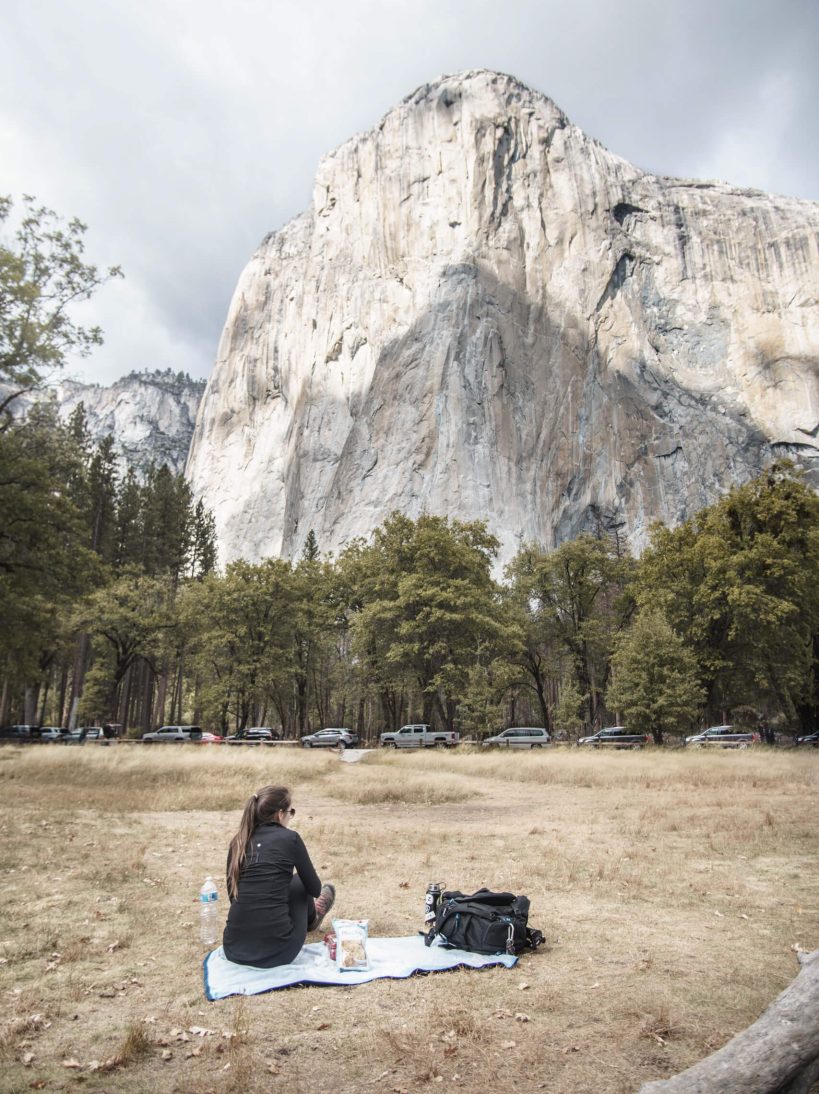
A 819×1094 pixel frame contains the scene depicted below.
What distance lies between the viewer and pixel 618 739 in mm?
40000

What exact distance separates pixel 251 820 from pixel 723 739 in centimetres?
3538

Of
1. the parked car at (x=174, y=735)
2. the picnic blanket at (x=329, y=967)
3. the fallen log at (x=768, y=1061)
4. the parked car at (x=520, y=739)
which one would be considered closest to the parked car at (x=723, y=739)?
the parked car at (x=520, y=739)

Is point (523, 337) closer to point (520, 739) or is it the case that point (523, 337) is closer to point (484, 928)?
point (520, 739)

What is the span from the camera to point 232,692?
152ft

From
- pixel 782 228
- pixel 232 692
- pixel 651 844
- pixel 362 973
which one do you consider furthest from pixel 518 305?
pixel 362 973

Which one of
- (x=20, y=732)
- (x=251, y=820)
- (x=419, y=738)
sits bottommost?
(x=251, y=820)

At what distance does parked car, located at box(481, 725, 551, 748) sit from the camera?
135 ft

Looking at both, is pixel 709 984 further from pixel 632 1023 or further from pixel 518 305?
pixel 518 305

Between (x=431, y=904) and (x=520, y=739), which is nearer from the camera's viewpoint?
(x=431, y=904)

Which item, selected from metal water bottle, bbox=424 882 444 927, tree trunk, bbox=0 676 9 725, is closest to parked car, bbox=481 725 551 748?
tree trunk, bbox=0 676 9 725

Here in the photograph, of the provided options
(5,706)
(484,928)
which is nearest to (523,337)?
(5,706)

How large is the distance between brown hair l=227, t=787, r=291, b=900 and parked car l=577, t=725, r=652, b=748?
3421 centimetres

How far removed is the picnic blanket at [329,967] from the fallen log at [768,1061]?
2.70 metres

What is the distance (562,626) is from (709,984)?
143 ft
